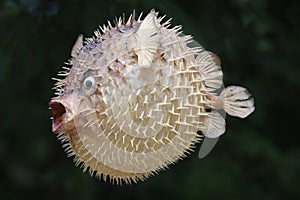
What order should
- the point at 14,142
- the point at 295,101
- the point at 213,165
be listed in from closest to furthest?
the point at 295,101, the point at 213,165, the point at 14,142

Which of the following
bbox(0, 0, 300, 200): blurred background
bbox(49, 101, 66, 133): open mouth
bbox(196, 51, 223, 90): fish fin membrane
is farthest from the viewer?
bbox(0, 0, 300, 200): blurred background

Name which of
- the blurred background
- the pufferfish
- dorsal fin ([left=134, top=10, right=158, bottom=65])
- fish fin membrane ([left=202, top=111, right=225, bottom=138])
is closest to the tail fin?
fish fin membrane ([left=202, top=111, right=225, bottom=138])

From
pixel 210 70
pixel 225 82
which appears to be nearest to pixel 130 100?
pixel 210 70

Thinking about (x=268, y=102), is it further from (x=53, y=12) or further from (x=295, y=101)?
(x=53, y=12)

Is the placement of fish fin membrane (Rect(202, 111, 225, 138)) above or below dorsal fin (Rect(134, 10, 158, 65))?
below

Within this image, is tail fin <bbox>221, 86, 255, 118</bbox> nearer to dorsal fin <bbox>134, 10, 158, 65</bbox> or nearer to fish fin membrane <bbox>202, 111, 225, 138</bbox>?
→ fish fin membrane <bbox>202, 111, 225, 138</bbox>

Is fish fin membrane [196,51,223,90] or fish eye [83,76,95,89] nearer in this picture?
fish eye [83,76,95,89]

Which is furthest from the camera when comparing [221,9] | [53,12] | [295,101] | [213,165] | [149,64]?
[213,165]

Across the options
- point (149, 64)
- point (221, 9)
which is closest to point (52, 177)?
point (221, 9)
